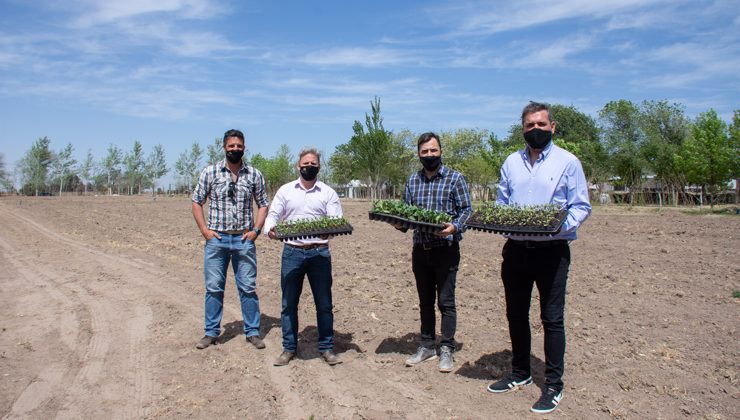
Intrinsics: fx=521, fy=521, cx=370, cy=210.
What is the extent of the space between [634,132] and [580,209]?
5242 cm

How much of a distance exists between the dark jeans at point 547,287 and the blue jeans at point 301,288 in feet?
5.32

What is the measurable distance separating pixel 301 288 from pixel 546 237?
2245mm

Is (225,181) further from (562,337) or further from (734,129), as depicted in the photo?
(734,129)

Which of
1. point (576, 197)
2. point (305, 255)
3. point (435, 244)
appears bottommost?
point (305, 255)

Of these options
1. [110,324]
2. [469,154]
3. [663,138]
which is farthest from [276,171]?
[110,324]

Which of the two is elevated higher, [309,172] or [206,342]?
[309,172]

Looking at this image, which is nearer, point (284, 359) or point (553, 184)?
point (553, 184)

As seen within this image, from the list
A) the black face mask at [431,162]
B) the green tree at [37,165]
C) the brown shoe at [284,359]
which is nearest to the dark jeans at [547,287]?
the black face mask at [431,162]

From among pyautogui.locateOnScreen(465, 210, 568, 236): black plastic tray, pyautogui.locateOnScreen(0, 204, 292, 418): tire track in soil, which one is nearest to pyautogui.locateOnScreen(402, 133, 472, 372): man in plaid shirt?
pyautogui.locateOnScreen(465, 210, 568, 236): black plastic tray

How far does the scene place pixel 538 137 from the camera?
3.77m

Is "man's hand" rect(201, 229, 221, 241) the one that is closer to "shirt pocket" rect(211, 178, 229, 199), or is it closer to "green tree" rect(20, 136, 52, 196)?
"shirt pocket" rect(211, 178, 229, 199)

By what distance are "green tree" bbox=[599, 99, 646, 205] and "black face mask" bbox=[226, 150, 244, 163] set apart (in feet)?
146

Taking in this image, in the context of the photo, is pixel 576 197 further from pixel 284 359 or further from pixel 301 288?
pixel 284 359

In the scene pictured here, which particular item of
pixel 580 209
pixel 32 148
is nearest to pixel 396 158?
pixel 32 148
